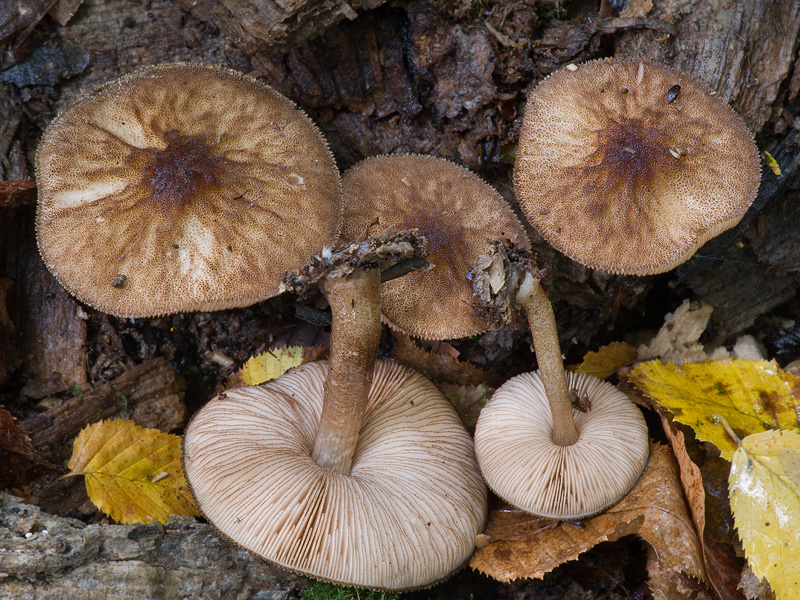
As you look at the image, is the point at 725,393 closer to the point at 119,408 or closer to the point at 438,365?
the point at 438,365

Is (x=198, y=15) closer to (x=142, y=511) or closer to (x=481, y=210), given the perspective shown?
(x=481, y=210)

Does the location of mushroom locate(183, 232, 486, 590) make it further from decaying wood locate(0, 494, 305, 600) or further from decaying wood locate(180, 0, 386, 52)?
decaying wood locate(180, 0, 386, 52)

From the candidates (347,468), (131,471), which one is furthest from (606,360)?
(131,471)

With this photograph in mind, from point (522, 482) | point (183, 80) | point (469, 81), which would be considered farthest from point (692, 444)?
point (183, 80)

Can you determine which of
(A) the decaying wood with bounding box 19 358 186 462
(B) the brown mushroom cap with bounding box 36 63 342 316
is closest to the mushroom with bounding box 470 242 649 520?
(B) the brown mushroom cap with bounding box 36 63 342 316

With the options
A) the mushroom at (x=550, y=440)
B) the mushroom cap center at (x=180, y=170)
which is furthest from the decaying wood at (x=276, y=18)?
the mushroom at (x=550, y=440)

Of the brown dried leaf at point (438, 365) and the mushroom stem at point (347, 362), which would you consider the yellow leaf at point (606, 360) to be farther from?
the mushroom stem at point (347, 362)
